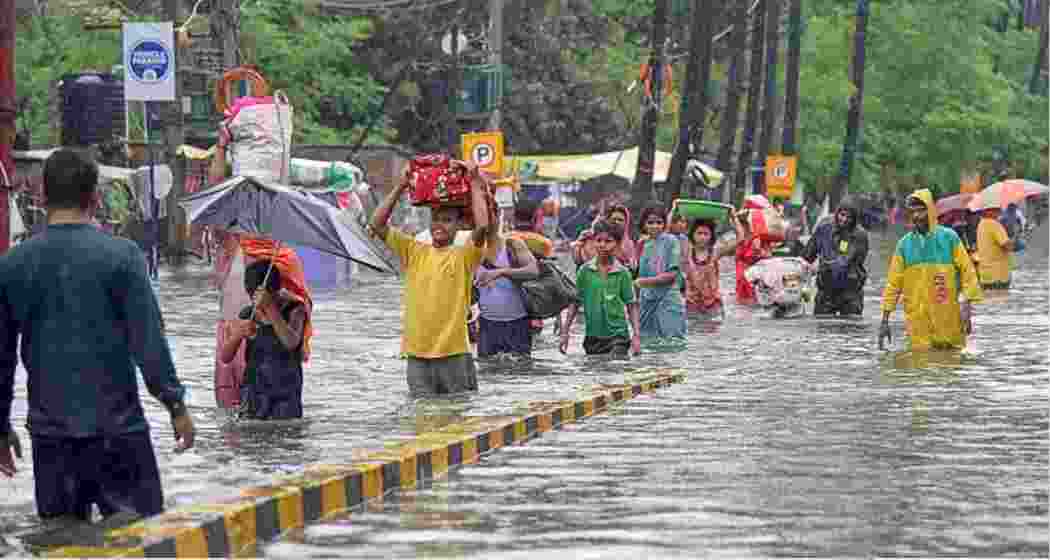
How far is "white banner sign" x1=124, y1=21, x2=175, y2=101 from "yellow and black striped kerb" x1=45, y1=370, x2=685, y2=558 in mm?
16292

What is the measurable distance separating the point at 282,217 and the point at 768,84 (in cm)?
4378

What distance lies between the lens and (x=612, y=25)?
7050cm

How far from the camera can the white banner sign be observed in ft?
100

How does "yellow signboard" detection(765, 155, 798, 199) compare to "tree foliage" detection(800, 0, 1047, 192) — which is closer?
"yellow signboard" detection(765, 155, 798, 199)

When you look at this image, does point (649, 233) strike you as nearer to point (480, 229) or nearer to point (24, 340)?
point (480, 229)

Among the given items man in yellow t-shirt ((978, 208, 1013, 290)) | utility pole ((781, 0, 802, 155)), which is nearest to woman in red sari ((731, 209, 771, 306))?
man in yellow t-shirt ((978, 208, 1013, 290))

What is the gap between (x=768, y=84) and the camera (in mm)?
57469

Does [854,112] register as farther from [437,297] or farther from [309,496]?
[309,496]

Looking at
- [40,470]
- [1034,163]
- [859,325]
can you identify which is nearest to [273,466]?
[40,470]

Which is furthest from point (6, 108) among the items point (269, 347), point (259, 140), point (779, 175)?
point (779, 175)

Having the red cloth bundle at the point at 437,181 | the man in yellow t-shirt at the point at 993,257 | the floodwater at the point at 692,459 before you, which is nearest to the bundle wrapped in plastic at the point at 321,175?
the man in yellow t-shirt at the point at 993,257

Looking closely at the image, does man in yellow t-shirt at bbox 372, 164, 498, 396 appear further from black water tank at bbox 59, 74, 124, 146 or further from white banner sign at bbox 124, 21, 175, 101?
black water tank at bbox 59, 74, 124, 146

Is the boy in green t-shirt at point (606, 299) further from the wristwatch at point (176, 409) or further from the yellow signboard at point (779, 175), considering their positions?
→ the yellow signboard at point (779, 175)

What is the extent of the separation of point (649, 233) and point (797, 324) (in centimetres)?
563
